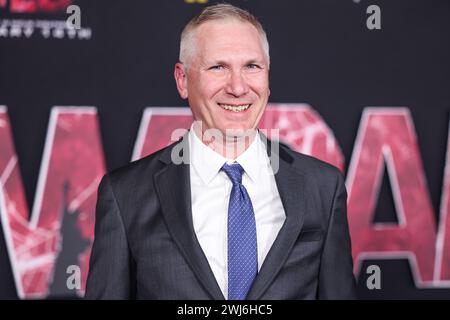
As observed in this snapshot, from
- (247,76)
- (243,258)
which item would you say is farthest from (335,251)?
(247,76)

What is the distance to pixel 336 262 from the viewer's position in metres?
1.95

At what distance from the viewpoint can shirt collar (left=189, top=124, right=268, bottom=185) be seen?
202 centimetres

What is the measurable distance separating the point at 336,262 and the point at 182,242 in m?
0.46

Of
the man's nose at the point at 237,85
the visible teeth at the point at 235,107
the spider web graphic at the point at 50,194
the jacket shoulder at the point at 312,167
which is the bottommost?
the spider web graphic at the point at 50,194

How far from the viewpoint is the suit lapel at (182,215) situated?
182 cm

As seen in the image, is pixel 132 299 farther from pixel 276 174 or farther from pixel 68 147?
pixel 68 147

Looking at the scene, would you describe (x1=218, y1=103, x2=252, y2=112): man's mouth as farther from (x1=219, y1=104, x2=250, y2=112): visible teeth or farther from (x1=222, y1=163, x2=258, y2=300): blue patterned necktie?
(x1=222, y1=163, x2=258, y2=300): blue patterned necktie

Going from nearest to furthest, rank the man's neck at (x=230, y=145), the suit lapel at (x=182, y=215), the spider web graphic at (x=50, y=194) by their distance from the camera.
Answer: the suit lapel at (x=182, y=215) → the man's neck at (x=230, y=145) → the spider web graphic at (x=50, y=194)

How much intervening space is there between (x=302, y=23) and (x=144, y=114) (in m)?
1.14

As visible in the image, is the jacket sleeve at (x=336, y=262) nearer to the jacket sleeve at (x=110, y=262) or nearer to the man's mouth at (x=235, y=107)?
the man's mouth at (x=235, y=107)

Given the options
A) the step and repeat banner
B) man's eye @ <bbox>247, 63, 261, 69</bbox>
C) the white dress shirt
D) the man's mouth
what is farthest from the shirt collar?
the step and repeat banner

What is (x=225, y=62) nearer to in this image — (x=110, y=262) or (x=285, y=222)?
(x=285, y=222)

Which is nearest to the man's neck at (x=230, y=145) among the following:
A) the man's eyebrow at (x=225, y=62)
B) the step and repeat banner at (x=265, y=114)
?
the man's eyebrow at (x=225, y=62)

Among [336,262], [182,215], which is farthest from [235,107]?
[336,262]
